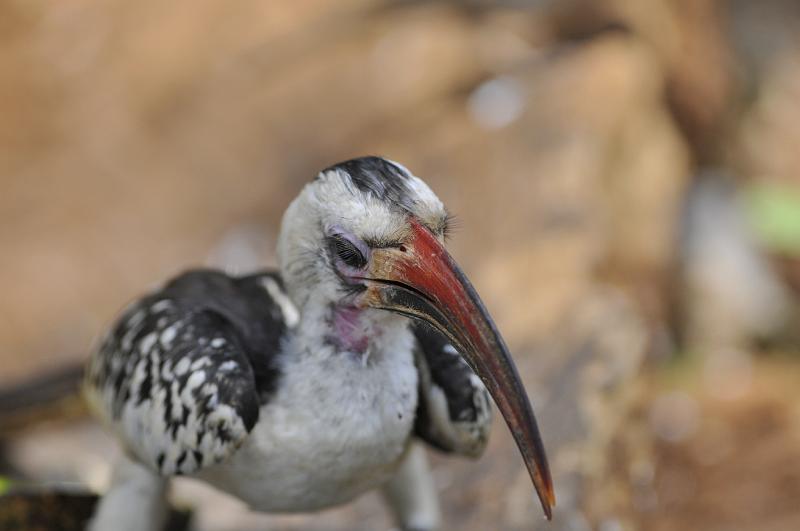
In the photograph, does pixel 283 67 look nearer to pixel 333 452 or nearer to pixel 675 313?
pixel 675 313

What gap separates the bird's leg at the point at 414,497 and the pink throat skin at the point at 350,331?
87cm

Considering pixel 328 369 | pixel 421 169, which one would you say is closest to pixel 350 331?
pixel 328 369

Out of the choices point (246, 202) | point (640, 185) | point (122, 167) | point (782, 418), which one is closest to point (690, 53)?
point (640, 185)

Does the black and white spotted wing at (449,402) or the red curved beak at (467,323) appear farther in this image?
the black and white spotted wing at (449,402)

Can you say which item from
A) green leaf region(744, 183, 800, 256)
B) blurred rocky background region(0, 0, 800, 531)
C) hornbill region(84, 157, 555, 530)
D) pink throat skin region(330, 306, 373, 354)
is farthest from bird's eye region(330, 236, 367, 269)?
green leaf region(744, 183, 800, 256)

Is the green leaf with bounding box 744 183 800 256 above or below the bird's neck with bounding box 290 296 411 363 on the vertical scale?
below

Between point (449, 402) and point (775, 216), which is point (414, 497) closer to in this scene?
point (449, 402)

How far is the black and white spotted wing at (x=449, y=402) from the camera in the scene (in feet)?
11.3

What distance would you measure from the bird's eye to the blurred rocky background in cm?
220

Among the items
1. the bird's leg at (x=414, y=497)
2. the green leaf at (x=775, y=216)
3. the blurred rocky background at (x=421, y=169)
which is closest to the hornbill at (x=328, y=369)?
the bird's leg at (x=414, y=497)

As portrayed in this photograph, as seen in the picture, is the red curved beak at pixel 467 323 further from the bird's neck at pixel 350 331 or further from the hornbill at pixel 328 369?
the bird's neck at pixel 350 331

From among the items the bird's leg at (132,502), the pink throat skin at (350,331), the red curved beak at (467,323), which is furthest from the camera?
the bird's leg at (132,502)

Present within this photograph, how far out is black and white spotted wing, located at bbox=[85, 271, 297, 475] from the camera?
10.3ft

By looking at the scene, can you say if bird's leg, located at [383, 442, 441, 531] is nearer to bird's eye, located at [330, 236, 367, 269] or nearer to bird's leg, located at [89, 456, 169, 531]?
bird's leg, located at [89, 456, 169, 531]
